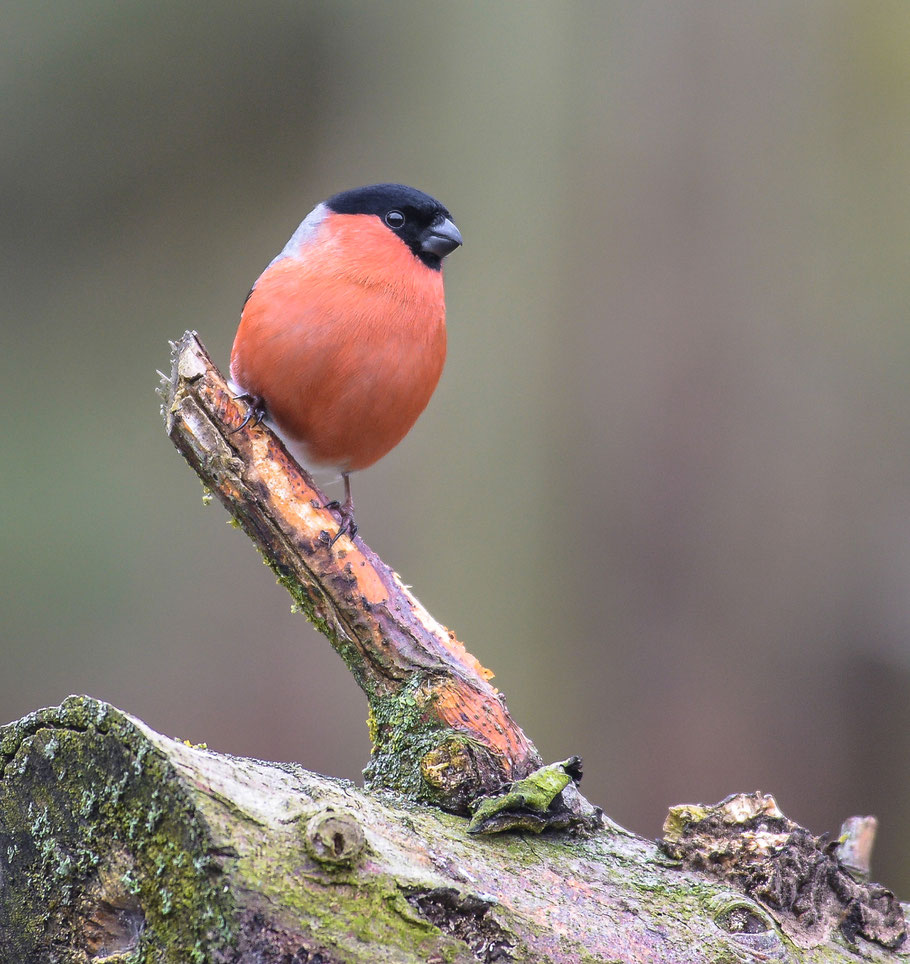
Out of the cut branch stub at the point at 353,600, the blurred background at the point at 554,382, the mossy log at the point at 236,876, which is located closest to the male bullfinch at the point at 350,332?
the cut branch stub at the point at 353,600

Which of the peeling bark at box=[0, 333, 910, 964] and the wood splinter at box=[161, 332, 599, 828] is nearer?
the peeling bark at box=[0, 333, 910, 964]

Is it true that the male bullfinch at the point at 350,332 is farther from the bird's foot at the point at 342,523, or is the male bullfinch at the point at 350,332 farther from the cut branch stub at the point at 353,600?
the cut branch stub at the point at 353,600

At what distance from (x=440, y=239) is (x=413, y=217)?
→ 12cm

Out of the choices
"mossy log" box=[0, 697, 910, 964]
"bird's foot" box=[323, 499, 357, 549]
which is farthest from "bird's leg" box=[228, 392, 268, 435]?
"mossy log" box=[0, 697, 910, 964]

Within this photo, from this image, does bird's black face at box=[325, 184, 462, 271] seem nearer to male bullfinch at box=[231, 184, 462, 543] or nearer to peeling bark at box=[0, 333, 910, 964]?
male bullfinch at box=[231, 184, 462, 543]

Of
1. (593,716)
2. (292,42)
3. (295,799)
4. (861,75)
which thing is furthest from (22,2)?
(295,799)

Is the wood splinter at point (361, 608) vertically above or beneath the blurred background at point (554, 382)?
beneath

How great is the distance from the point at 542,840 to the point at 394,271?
1.79 meters

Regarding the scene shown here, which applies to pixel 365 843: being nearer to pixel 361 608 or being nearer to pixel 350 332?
pixel 361 608

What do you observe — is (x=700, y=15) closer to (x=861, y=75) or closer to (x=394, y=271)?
(x=861, y=75)

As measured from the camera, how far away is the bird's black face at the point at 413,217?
10.8 ft

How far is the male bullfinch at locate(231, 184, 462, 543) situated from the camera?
292 cm

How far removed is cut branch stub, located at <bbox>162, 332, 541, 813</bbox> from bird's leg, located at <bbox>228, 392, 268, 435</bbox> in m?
0.01

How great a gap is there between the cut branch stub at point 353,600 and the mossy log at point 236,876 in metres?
0.41
